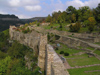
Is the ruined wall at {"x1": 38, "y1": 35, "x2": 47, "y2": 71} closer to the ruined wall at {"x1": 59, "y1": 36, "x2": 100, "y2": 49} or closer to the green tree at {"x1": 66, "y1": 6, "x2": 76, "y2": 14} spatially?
the ruined wall at {"x1": 59, "y1": 36, "x2": 100, "y2": 49}

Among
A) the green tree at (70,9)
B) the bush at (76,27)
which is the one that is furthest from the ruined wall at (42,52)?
the green tree at (70,9)

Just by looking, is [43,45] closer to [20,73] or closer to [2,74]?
[20,73]

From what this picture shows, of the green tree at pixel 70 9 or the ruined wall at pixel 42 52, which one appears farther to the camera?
the green tree at pixel 70 9

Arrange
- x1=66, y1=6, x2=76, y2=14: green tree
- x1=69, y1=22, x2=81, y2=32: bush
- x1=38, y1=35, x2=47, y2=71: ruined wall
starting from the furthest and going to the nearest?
x1=66, y1=6, x2=76, y2=14: green tree, x1=69, y1=22, x2=81, y2=32: bush, x1=38, y1=35, x2=47, y2=71: ruined wall

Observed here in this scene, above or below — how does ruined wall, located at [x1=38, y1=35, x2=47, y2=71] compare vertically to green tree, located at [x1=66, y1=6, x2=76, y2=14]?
below

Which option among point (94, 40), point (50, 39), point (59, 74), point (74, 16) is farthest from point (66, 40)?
point (74, 16)

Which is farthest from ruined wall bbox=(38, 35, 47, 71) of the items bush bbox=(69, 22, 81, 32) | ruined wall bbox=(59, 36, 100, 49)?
bush bbox=(69, 22, 81, 32)

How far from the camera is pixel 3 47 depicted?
32312mm

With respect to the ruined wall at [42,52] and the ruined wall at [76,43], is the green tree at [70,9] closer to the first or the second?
the ruined wall at [76,43]

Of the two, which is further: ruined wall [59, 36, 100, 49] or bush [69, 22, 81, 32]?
bush [69, 22, 81, 32]

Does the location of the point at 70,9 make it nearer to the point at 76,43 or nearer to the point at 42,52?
the point at 76,43

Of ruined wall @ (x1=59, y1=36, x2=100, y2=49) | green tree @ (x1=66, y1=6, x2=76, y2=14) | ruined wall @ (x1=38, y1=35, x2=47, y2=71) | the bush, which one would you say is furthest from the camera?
green tree @ (x1=66, y1=6, x2=76, y2=14)

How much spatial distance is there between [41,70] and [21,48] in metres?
14.3

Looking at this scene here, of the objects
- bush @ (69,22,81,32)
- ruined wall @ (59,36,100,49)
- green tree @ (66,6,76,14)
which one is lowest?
ruined wall @ (59,36,100,49)
